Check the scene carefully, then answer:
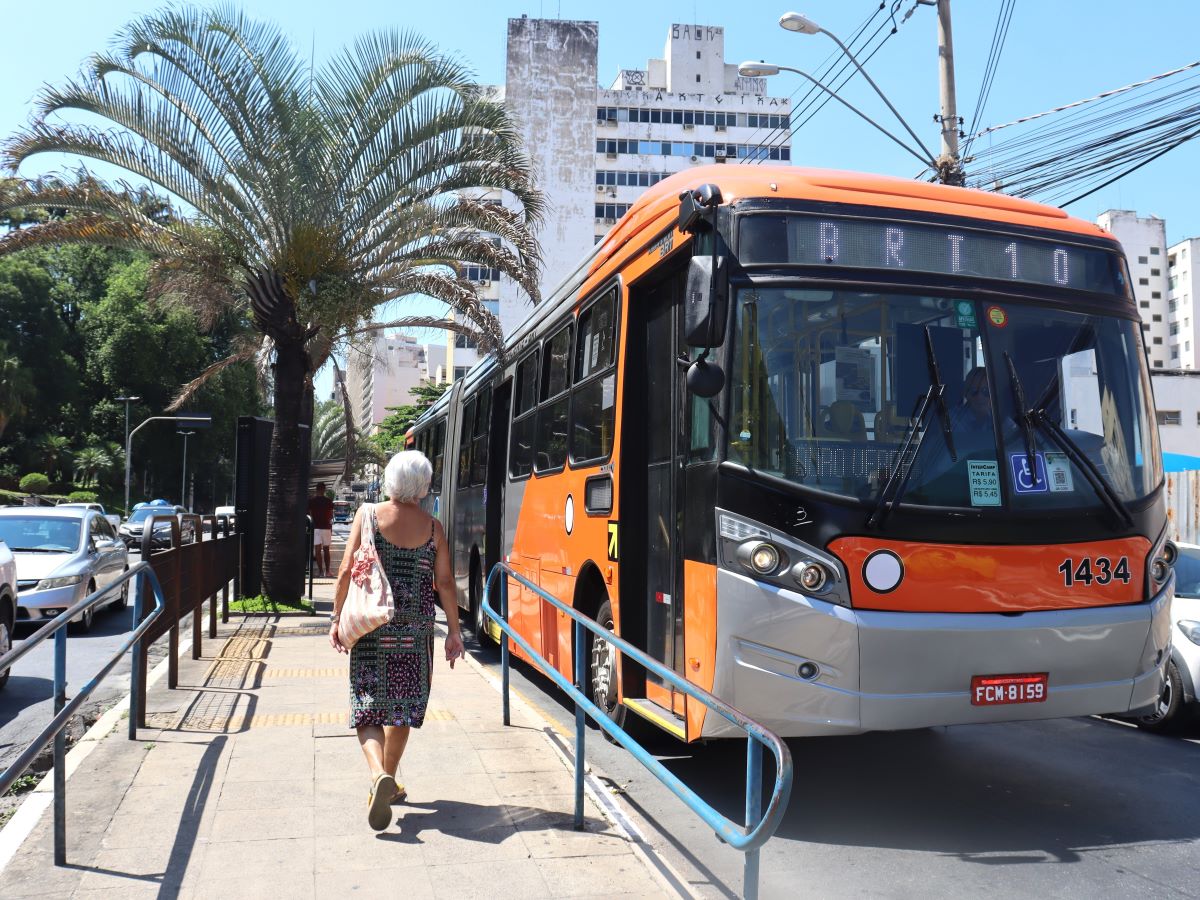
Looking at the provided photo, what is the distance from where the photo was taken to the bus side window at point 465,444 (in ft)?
44.2

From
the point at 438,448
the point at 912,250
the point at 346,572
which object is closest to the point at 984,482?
the point at 912,250

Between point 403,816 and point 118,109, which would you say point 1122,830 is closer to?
point 403,816

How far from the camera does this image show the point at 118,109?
1410cm

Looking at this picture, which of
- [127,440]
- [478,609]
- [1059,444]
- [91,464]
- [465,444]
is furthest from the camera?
[91,464]

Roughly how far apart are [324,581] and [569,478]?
16.0 m

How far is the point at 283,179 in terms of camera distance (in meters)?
14.5

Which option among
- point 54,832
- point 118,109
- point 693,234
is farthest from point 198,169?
point 54,832

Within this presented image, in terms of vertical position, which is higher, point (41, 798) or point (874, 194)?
point (874, 194)

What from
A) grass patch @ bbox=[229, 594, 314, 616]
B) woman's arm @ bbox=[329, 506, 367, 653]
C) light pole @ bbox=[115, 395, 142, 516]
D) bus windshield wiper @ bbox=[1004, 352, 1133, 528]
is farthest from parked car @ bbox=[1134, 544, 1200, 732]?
light pole @ bbox=[115, 395, 142, 516]

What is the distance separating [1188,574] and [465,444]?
814 centimetres

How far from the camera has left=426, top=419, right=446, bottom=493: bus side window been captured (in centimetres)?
1600

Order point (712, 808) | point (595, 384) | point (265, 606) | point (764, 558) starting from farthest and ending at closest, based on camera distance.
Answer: point (265, 606) → point (595, 384) → point (764, 558) → point (712, 808)

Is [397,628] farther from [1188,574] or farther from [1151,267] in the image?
[1151,267]

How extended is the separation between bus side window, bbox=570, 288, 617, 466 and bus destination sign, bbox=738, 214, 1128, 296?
1689 mm
